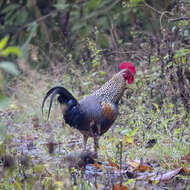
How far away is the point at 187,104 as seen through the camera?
399cm

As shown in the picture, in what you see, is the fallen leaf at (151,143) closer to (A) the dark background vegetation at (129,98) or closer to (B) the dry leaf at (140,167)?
(A) the dark background vegetation at (129,98)

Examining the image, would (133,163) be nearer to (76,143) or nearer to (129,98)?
(76,143)

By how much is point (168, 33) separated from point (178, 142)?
1.59 metres

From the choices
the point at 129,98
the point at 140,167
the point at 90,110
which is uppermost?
the point at 129,98

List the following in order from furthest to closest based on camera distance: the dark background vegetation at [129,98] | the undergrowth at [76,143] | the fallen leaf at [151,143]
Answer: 1. the fallen leaf at [151,143]
2. the dark background vegetation at [129,98]
3. the undergrowth at [76,143]

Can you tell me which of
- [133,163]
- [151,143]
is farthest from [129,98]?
[133,163]

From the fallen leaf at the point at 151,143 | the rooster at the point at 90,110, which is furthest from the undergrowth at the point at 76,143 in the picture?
the rooster at the point at 90,110

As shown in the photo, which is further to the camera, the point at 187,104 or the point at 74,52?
the point at 74,52

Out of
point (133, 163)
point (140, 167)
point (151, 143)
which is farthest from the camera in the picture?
point (151, 143)

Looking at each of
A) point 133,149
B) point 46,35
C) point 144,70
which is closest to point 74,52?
point 46,35

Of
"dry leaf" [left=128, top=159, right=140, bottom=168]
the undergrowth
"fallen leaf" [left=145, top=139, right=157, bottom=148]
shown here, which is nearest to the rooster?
the undergrowth

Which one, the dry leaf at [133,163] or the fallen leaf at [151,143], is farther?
the fallen leaf at [151,143]

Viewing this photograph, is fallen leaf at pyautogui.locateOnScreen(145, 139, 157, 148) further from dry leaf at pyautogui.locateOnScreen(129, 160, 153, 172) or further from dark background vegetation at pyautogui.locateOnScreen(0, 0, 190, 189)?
dry leaf at pyautogui.locateOnScreen(129, 160, 153, 172)

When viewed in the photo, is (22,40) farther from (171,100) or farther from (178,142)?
(178,142)
